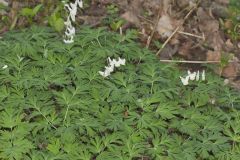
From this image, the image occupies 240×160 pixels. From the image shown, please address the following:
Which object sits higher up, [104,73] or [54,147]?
[104,73]

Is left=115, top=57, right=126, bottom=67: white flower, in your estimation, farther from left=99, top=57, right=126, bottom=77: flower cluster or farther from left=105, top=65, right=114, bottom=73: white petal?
left=105, top=65, right=114, bottom=73: white petal

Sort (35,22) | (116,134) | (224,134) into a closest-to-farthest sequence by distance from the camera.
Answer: (116,134) → (224,134) → (35,22)

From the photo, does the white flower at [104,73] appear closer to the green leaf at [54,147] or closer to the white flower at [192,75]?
the white flower at [192,75]

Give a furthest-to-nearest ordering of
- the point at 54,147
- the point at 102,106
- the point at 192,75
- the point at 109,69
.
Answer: the point at 192,75, the point at 109,69, the point at 102,106, the point at 54,147

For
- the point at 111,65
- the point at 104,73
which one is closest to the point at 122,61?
the point at 111,65

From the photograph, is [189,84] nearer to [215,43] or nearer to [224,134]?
[224,134]

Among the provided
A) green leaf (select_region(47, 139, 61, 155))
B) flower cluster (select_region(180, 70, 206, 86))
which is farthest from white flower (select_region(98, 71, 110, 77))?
green leaf (select_region(47, 139, 61, 155))

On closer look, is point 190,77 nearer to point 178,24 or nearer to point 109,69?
point 109,69

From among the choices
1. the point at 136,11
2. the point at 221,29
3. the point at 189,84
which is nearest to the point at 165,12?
the point at 136,11
